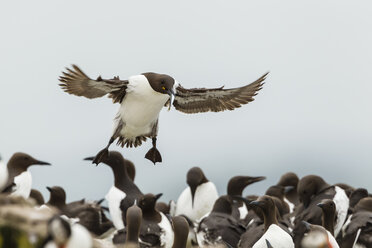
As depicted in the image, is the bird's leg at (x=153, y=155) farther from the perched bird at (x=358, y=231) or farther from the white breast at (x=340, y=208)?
the perched bird at (x=358, y=231)

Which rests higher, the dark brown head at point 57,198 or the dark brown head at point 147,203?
the dark brown head at point 147,203

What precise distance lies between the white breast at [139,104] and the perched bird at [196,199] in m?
4.06

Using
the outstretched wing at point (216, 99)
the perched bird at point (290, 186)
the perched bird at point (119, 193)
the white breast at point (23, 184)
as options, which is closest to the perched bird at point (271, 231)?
the outstretched wing at point (216, 99)

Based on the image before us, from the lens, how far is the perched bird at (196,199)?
16.7 metres

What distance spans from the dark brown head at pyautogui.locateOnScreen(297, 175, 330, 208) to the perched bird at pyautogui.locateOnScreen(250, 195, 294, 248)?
8.11ft

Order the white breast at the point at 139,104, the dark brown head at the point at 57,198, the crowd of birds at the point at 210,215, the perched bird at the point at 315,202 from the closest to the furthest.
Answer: the crowd of birds at the point at 210,215 < the white breast at the point at 139,104 < the perched bird at the point at 315,202 < the dark brown head at the point at 57,198

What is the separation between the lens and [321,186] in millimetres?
14438

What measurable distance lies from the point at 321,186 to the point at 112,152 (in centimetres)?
364

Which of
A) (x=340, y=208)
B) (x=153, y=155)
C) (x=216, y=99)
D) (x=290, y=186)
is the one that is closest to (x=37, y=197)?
(x=153, y=155)

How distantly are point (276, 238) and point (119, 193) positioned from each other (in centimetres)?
440

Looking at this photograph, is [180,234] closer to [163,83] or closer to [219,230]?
[163,83]

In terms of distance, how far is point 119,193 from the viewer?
48.9ft

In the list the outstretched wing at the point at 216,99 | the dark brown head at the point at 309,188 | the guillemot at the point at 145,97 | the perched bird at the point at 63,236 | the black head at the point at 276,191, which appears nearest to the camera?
the perched bird at the point at 63,236

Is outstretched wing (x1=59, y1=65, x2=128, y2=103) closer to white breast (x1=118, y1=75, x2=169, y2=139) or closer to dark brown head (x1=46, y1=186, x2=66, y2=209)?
white breast (x1=118, y1=75, x2=169, y2=139)
